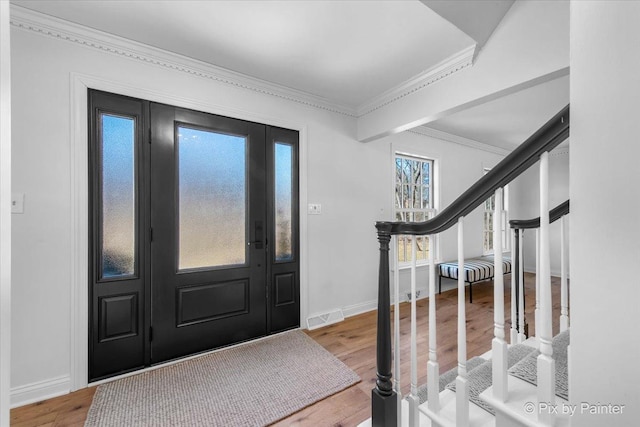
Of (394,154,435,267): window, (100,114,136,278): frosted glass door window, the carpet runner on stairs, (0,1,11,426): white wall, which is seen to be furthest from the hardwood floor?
(0,1,11,426): white wall

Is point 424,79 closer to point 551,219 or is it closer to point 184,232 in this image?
point 551,219

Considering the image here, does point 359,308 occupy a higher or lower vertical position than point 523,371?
lower

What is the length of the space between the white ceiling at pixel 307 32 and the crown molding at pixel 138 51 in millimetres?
50

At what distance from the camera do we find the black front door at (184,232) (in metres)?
2.07

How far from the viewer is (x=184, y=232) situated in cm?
237

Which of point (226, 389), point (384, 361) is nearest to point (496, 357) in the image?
point (384, 361)

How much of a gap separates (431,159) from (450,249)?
1.50 m

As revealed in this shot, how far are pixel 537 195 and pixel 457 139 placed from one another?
265cm

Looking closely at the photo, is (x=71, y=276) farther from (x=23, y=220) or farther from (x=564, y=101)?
(x=564, y=101)

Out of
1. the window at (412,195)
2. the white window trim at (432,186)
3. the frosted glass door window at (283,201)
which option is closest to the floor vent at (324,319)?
the frosted glass door window at (283,201)

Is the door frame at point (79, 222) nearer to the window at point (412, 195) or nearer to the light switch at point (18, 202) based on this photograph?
the light switch at point (18, 202)

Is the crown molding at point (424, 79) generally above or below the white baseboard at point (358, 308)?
above

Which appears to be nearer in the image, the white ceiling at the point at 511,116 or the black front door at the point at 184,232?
the black front door at the point at 184,232

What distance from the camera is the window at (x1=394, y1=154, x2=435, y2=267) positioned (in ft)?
13.1
